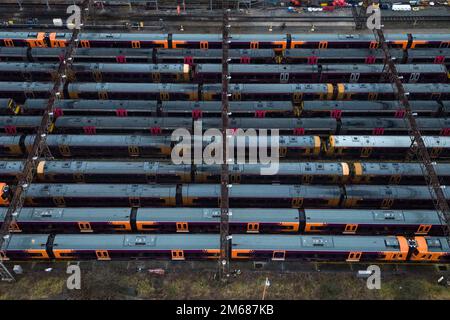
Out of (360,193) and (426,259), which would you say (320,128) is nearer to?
(360,193)

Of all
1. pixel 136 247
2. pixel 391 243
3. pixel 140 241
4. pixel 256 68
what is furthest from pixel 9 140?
pixel 391 243

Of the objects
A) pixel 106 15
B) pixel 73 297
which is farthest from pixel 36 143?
pixel 106 15

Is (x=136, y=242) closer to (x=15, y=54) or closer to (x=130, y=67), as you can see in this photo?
(x=130, y=67)

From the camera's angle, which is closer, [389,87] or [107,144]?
[107,144]

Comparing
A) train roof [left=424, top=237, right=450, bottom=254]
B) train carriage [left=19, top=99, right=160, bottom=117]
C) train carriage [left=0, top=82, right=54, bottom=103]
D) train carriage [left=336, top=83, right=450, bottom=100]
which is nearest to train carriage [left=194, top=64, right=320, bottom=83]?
train carriage [left=336, top=83, right=450, bottom=100]

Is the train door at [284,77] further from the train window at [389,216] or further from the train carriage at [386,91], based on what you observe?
the train window at [389,216]

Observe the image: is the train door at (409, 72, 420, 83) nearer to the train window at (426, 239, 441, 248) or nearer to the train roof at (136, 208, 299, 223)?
the train window at (426, 239, 441, 248)

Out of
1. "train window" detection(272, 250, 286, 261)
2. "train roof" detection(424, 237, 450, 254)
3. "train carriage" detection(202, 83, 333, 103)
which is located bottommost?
"train window" detection(272, 250, 286, 261)
